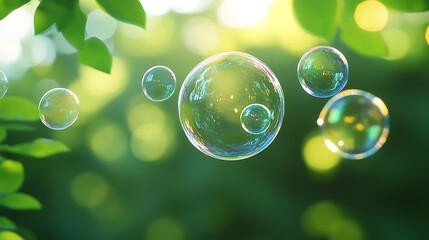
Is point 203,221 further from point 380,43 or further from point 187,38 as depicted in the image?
point 380,43

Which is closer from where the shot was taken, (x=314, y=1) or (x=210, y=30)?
(x=314, y=1)

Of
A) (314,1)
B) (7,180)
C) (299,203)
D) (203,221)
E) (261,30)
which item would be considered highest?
(261,30)

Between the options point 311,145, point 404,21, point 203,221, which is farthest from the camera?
point 203,221

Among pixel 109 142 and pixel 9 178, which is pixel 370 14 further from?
pixel 109 142

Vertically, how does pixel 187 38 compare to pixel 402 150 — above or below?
above

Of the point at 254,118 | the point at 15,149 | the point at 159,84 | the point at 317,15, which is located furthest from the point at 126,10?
the point at 159,84

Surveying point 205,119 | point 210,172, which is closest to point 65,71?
point 210,172
